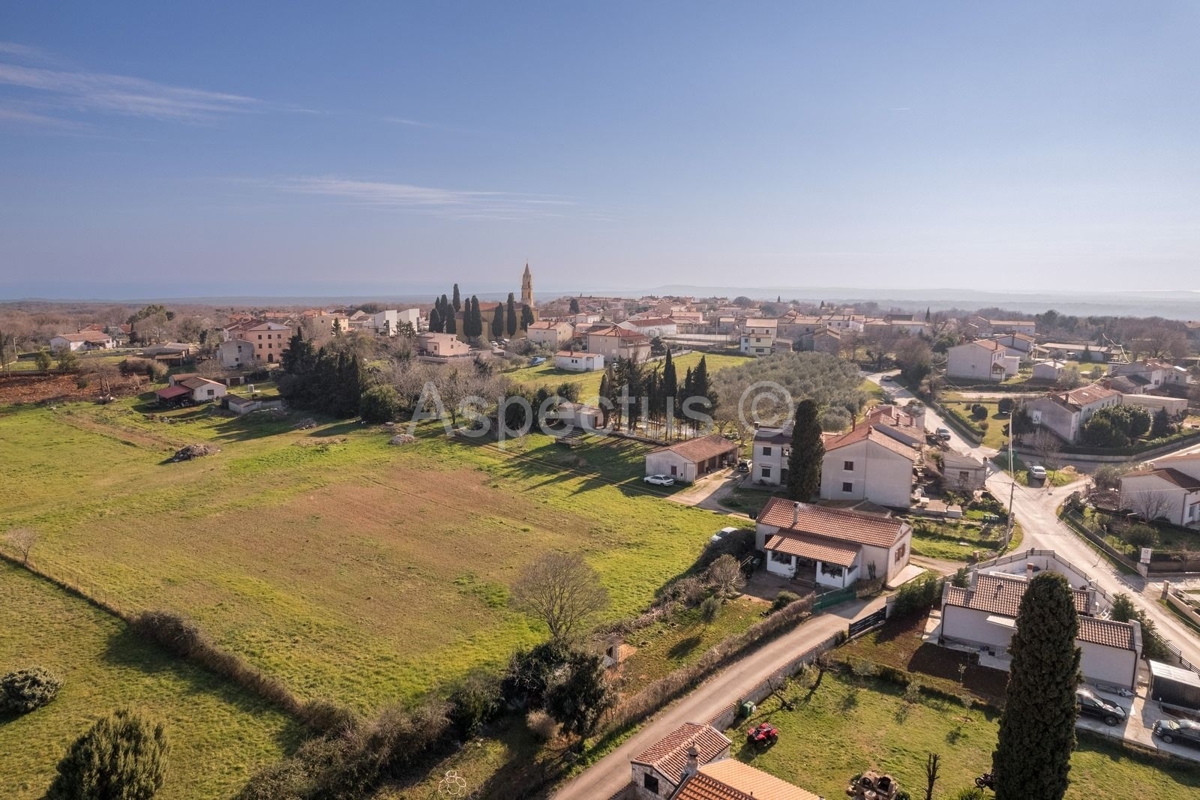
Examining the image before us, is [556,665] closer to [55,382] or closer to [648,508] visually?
[648,508]

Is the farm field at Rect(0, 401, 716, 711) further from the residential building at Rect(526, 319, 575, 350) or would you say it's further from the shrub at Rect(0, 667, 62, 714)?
the residential building at Rect(526, 319, 575, 350)

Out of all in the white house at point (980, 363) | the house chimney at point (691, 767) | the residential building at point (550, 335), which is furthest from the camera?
the residential building at point (550, 335)

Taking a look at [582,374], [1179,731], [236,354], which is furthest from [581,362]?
[1179,731]

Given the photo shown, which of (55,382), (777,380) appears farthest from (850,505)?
(55,382)

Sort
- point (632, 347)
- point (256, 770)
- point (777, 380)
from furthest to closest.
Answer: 1. point (632, 347)
2. point (777, 380)
3. point (256, 770)

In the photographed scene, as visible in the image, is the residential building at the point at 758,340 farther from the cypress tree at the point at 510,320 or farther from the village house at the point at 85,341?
the village house at the point at 85,341

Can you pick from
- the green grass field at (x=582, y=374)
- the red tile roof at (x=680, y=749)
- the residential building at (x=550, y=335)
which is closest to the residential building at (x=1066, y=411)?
the green grass field at (x=582, y=374)
